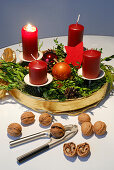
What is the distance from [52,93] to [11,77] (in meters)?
0.22

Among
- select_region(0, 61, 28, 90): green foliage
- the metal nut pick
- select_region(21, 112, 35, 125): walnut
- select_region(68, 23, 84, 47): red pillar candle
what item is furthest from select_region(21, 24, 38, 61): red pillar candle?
the metal nut pick

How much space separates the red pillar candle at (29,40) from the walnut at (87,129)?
468 mm

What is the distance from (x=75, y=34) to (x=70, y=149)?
2.06 feet

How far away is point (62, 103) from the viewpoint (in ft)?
3.50

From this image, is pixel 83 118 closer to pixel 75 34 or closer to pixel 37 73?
pixel 37 73

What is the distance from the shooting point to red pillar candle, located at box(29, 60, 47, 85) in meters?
1.06

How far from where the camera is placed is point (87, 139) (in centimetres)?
99

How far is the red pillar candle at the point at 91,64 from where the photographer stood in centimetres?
110

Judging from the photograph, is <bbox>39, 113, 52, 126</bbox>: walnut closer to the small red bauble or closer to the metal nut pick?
the metal nut pick

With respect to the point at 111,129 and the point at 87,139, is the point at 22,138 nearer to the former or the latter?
the point at 87,139

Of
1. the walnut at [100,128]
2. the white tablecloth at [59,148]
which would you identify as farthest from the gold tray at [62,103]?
the walnut at [100,128]

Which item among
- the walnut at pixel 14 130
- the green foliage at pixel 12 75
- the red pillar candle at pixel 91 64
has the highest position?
the red pillar candle at pixel 91 64

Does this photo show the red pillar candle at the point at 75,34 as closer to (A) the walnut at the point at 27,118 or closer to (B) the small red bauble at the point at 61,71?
(B) the small red bauble at the point at 61,71

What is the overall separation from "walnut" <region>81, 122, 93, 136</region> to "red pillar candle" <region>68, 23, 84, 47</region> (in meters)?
0.50
